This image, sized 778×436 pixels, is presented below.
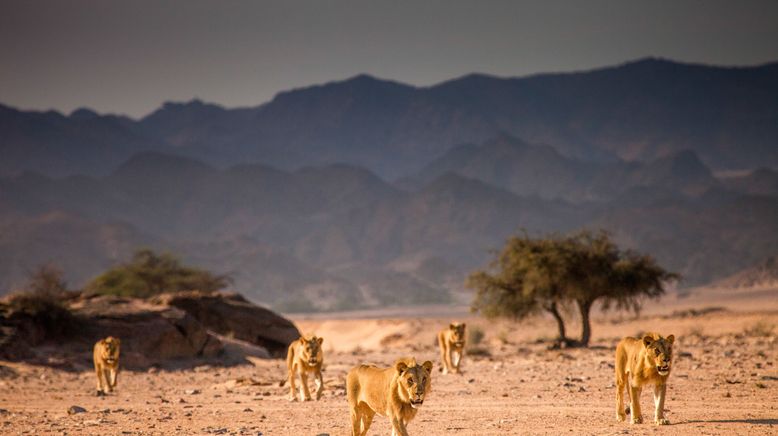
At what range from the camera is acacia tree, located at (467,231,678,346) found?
3378cm

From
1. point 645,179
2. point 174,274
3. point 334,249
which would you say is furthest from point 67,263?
point 645,179

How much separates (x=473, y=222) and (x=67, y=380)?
138 meters

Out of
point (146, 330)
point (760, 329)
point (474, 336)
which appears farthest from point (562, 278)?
point (146, 330)

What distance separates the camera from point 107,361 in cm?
2172

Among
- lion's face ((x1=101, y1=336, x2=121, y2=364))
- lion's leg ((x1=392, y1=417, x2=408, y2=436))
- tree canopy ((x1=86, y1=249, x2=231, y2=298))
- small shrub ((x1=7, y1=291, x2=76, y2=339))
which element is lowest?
lion's leg ((x1=392, y1=417, x2=408, y2=436))

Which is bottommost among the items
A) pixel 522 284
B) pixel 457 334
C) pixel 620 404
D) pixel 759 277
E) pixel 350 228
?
pixel 620 404

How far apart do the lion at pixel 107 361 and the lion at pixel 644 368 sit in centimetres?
1238

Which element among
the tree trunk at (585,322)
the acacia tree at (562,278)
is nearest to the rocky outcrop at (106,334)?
the acacia tree at (562,278)

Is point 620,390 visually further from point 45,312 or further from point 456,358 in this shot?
point 45,312

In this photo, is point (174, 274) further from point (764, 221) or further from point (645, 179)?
point (645, 179)

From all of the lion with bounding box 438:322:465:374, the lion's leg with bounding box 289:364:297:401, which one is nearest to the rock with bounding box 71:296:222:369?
the lion with bounding box 438:322:465:374

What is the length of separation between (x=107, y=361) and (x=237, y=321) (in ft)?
49.6

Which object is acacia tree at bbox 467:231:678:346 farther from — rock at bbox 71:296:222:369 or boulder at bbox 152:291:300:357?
rock at bbox 71:296:222:369

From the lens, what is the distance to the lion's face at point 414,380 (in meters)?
10.5
